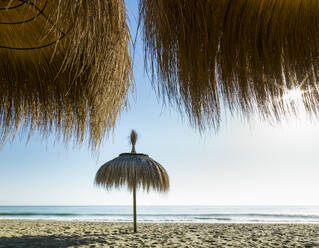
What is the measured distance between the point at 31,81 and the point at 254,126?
1.34m

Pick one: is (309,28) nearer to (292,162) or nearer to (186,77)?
(186,77)

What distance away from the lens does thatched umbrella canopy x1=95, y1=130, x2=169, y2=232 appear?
6.08 m

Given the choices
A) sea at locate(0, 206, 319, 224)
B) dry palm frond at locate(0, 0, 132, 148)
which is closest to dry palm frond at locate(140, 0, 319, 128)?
dry palm frond at locate(0, 0, 132, 148)

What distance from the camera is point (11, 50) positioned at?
1670mm

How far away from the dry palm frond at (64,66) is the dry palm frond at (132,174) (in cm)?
432

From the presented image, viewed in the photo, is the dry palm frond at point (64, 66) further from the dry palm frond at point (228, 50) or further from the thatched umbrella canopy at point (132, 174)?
the thatched umbrella canopy at point (132, 174)

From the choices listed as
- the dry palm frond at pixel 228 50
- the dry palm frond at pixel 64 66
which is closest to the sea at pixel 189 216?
the dry palm frond at pixel 64 66

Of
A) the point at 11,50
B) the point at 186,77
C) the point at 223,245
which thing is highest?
the point at 11,50

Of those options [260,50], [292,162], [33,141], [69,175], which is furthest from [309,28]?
[292,162]

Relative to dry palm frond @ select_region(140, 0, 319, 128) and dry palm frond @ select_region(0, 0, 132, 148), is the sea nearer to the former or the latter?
dry palm frond @ select_region(0, 0, 132, 148)

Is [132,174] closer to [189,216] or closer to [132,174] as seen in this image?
[132,174]

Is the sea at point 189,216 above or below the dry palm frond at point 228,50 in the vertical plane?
below

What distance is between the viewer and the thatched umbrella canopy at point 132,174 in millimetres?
6082

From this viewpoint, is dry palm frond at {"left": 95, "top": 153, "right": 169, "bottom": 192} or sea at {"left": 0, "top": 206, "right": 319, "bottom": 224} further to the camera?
sea at {"left": 0, "top": 206, "right": 319, "bottom": 224}
